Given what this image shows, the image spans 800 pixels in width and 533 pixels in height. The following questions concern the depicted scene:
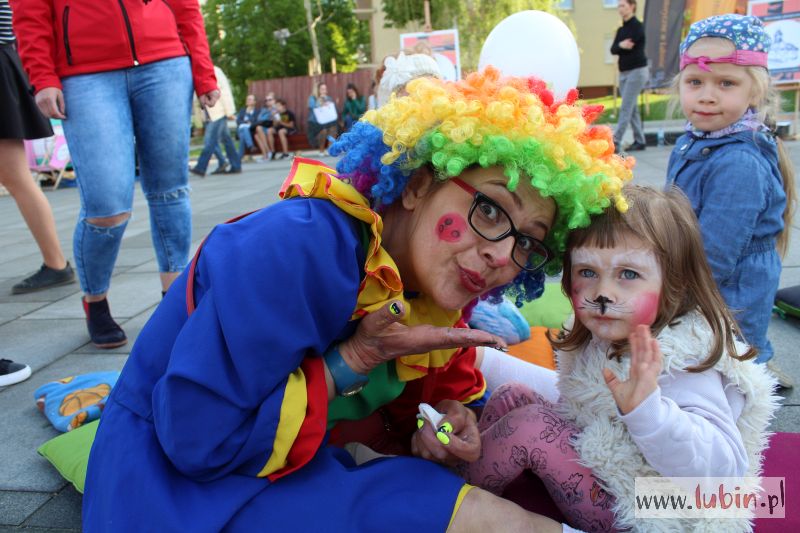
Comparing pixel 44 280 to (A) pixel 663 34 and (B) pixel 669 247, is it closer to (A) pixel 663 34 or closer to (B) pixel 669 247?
(B) pixel 669 247

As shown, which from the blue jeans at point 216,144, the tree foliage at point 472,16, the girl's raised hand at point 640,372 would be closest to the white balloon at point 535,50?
the girl's raised hand at point 640,372

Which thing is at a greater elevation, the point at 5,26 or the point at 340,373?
the point at 5,26

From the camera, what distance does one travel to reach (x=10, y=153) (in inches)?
147

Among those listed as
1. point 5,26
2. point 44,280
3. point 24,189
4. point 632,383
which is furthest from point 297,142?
point 632,383

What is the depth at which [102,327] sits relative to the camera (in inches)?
122

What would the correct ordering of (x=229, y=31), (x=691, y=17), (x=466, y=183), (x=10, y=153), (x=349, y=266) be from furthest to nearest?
1. (x=229, y=31)
2. (x=691, y=17)
3. (x=10, y=153)
4. (x=466, y=183)
5. (x=349, y=266)

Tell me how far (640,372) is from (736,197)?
1.38m

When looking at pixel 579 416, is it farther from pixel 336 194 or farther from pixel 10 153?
pixel 10 153

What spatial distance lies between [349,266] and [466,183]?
1.18 ft

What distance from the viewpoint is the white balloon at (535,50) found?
5.42 meters

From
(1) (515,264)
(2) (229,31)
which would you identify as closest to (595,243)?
(1) (515,264)

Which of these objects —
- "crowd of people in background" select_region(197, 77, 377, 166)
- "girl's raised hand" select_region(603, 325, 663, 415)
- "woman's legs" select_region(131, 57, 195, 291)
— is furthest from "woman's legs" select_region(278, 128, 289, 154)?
"girl's raised hand" select_region(603, 325, 663, 415)

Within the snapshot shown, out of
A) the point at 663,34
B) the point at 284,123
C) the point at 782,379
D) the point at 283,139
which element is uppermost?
the point at 663,34

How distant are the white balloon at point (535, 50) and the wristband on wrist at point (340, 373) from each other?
168 inches
